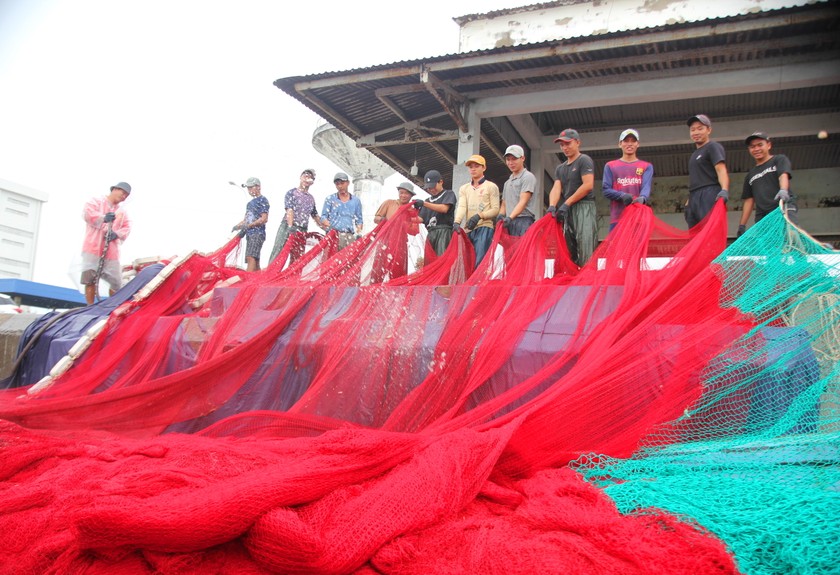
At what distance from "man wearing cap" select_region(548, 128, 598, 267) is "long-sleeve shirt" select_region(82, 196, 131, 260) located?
5.49 meters

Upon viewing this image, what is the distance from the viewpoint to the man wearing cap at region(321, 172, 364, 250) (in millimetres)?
7773

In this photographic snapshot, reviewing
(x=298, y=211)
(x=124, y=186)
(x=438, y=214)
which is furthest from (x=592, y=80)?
(x=124, y=186)

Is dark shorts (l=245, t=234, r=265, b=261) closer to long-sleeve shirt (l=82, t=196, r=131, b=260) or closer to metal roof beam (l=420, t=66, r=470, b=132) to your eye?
long-sleeve shirt (l=82, t=196, r=131, b=260)

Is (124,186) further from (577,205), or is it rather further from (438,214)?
(577,205)

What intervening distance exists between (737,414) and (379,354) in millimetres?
2208

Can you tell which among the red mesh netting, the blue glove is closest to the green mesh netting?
the red mesh netting

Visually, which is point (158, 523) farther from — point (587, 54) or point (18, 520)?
point (587, 54)

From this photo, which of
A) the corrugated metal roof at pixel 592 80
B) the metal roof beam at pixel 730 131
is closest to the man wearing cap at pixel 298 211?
the corrugated metal roof at pixel 592 80

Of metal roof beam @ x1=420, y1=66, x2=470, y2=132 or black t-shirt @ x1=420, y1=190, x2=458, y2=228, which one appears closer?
black t-shirt @ x1=420, y1=190, x2=458, y2=228

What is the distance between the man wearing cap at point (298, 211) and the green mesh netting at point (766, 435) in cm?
533

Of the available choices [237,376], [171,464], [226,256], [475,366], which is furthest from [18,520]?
[226,256]

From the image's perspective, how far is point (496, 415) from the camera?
328cm

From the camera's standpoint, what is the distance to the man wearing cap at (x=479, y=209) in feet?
20.3

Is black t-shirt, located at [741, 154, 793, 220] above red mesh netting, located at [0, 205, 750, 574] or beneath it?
above
